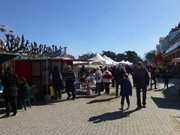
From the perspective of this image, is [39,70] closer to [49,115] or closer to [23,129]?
[49,115]

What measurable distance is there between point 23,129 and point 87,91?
505 inches

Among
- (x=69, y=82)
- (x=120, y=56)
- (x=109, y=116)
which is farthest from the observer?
(x=120, y=56)

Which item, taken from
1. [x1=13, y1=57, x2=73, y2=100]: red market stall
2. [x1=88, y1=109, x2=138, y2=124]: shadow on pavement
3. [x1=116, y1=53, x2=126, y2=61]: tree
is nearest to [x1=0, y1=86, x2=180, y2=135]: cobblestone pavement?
[x1=88, y1=109, x2=138, y2=124]: shadow on pavement

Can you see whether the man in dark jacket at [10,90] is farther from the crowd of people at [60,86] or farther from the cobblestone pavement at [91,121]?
the cobblestone pavement at [91,121]

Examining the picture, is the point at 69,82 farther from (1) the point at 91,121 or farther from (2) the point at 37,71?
(1) the point at 91,121

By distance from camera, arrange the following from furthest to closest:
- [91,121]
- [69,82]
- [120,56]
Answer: [120,56] → [69,82] → [91,121]

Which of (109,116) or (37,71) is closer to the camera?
(109,116)

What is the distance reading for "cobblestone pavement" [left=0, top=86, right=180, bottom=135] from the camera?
12352mm

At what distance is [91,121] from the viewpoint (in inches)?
563

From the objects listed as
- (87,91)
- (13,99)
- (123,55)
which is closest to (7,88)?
(13,99)

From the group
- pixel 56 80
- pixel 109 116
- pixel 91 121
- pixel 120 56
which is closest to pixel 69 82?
pixel 56 80

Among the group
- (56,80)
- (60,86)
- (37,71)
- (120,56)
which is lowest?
(60,86)

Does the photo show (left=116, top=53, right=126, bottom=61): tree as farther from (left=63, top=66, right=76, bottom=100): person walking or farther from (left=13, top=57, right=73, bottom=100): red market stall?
(left=13, top=57, right=73, bottom=100): red market stall

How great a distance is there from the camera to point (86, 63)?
40281mm
